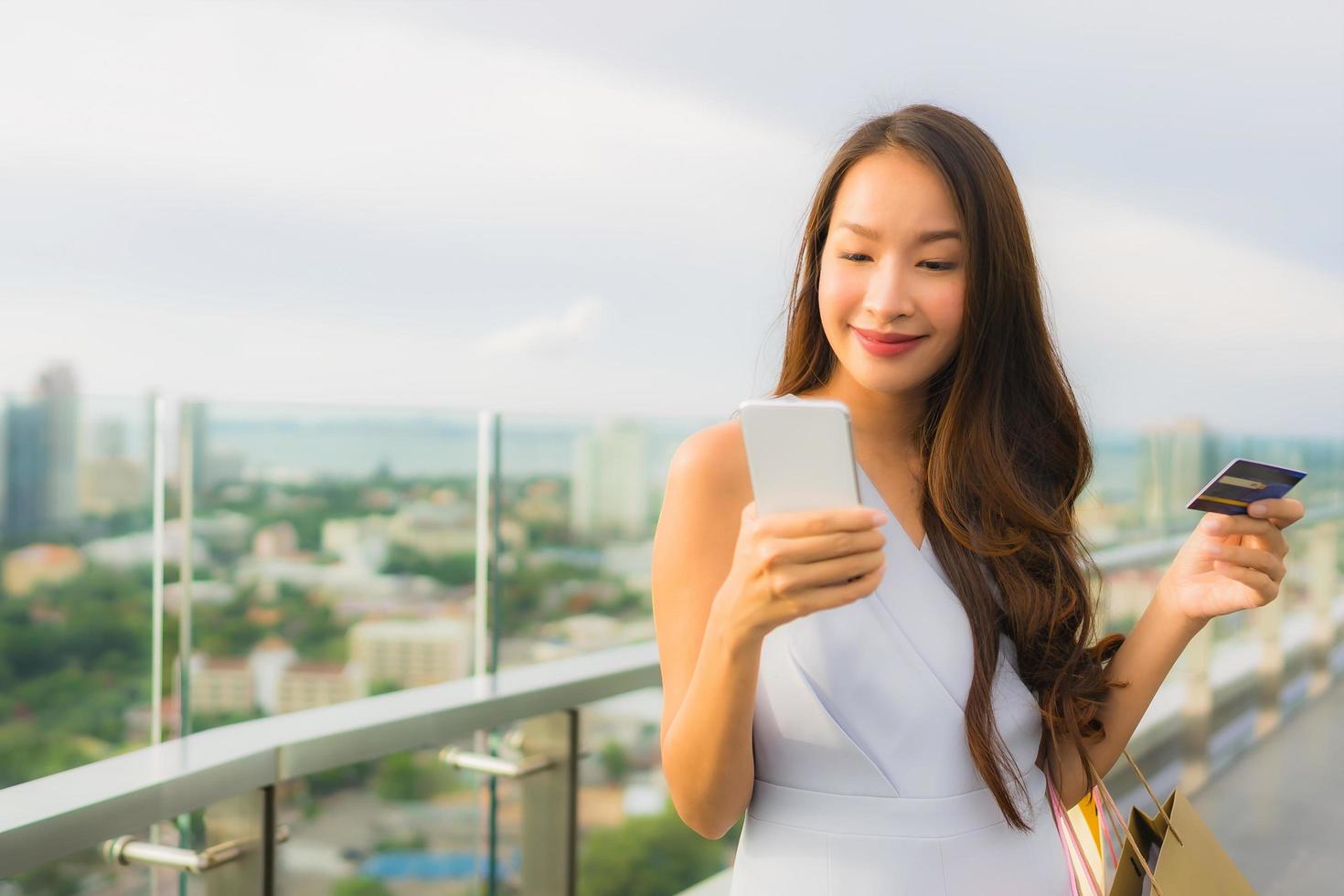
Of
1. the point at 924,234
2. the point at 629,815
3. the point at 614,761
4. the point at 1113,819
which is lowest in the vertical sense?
the point at 629,815

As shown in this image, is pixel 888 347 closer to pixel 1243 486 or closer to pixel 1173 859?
pixel 1243 486

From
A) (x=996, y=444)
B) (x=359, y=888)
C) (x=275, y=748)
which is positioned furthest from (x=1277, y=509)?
(x=359, y=888)

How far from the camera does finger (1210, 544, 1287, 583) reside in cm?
116

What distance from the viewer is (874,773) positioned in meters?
1.10

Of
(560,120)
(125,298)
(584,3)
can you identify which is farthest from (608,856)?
(125,298)

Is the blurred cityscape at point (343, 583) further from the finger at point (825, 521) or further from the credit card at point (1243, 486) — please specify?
the finger at point (825, 521)

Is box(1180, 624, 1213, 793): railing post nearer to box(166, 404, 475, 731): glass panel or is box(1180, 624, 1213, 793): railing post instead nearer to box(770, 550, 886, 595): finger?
box(166, 404, 475, 731): glass panel

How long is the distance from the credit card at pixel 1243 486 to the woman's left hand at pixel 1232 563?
0.6 inches

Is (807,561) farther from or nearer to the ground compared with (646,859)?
farther from the ground

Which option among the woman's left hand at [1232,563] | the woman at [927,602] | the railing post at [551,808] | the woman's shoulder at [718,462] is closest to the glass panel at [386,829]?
the railing post at [551,808]

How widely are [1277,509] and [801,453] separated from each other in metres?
0.66

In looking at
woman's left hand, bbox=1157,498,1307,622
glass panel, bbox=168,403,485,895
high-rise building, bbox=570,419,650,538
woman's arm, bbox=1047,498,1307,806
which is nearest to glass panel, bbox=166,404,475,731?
glass panel, bbox=168,403,485,895

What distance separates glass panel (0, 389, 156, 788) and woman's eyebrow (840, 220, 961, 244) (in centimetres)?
123

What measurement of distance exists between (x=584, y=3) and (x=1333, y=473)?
6.15 metres
